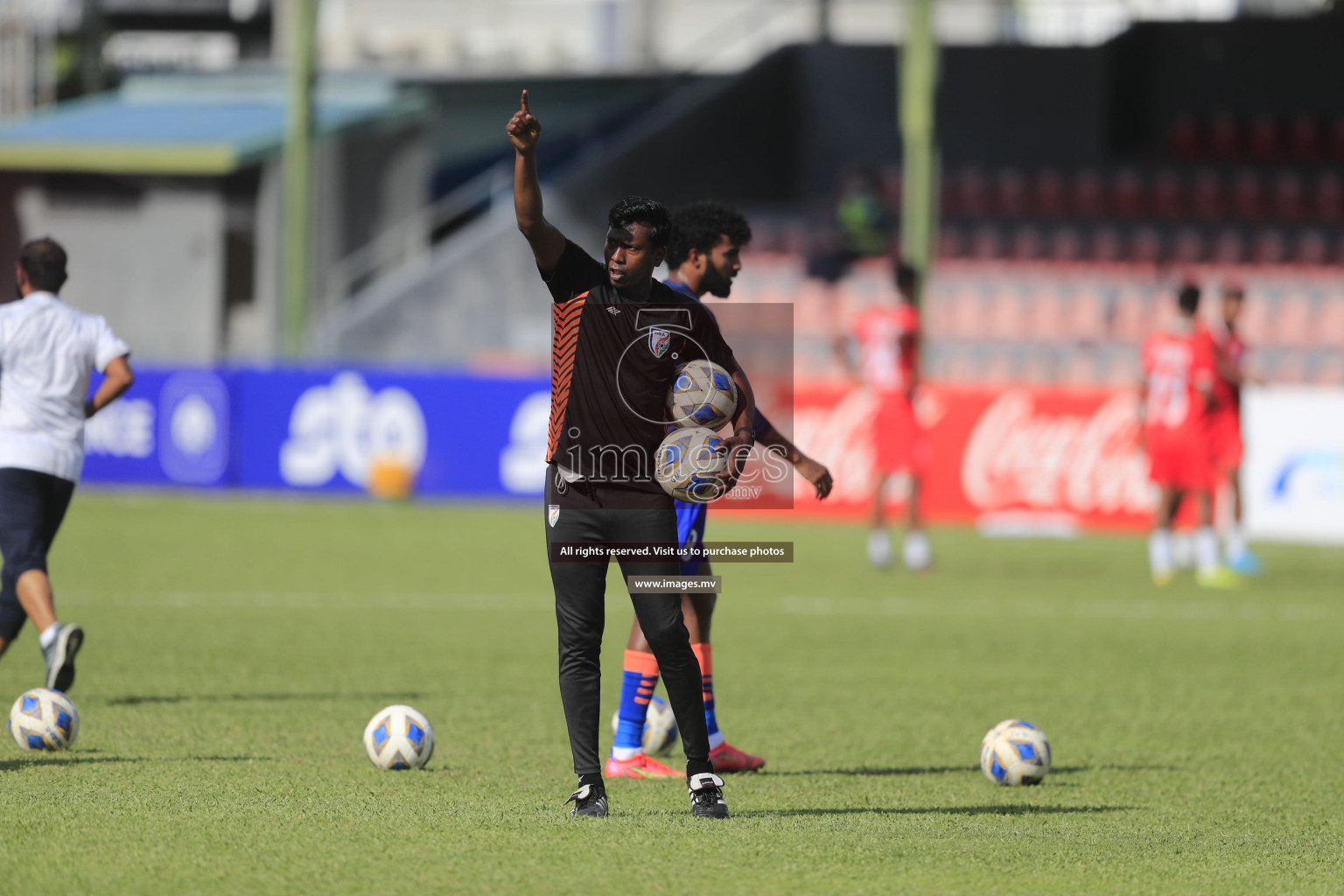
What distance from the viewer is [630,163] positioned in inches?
Answer: 1212

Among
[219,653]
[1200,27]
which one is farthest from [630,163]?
[219,653]

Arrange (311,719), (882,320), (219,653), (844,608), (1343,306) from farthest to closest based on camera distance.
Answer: (1343,306)
(882,320)
(844,608)
(219,653)
(311,719)

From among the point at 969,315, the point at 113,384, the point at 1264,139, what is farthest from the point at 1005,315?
the point at 113,384

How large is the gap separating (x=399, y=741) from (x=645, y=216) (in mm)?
2459

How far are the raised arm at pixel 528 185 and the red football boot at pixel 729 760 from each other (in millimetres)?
2572

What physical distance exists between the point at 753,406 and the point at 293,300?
2092 centimetres

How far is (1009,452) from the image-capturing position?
2023 cm

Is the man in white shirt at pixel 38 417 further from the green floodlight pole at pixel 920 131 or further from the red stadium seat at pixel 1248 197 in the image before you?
the red stadium seat at pixel 1248 197

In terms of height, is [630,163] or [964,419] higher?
[630,163]

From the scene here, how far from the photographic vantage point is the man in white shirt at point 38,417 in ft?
27.3

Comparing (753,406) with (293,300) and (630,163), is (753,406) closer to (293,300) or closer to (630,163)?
(293,300)

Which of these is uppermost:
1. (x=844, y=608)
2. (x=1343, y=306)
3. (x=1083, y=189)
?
(x=1083, y=189)

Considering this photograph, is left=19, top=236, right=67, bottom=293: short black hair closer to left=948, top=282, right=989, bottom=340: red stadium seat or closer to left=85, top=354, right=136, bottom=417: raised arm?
left=85, top=354, right=136, bottom=417: raised arm

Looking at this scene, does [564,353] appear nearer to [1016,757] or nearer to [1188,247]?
[1016,757]
